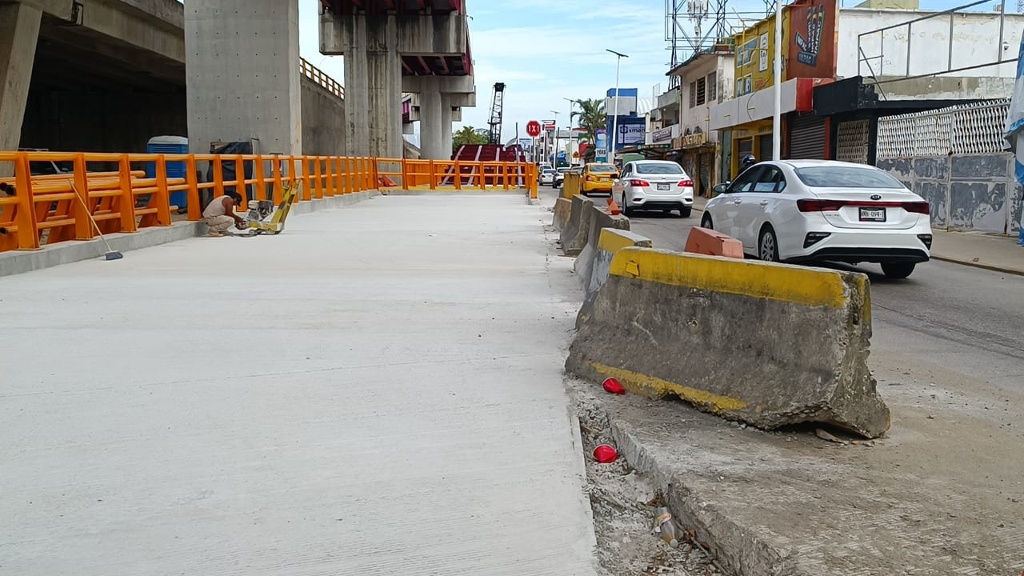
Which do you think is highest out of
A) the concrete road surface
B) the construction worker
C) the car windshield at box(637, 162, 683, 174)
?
the car windshield at box(637, 162, 683, 174)

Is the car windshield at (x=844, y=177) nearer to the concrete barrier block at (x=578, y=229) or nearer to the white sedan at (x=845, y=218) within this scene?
the white sedan at (x=845, y=218)

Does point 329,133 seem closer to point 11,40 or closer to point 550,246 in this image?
point 11,40

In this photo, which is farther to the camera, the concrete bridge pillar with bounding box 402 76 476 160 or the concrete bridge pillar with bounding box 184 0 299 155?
the concrete bridge pillar with bounding box 402 76 476 160

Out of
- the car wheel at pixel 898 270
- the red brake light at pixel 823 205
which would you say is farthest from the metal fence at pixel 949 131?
the red brake light at pixel 823 205

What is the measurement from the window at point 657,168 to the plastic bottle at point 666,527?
22491 mm

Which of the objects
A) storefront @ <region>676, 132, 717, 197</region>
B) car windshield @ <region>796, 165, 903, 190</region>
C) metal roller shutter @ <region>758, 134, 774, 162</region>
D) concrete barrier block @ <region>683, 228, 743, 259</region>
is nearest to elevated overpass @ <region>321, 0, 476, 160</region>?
storefront @ <region>676, 132, 717, 197</region>

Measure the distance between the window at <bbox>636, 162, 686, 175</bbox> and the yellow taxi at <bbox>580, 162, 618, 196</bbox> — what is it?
15.2 m

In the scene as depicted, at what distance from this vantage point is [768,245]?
12.4 meters

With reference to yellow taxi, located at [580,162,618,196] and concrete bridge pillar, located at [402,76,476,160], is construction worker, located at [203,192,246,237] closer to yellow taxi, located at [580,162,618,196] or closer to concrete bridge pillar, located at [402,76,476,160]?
yellow taxi, located at [580,162,618,196]

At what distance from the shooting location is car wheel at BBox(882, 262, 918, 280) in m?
12.5

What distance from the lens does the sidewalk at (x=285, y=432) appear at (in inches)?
138

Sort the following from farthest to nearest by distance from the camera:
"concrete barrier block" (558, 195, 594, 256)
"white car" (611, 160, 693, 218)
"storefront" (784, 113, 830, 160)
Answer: "storefront" (784, 113, 830, 160), "white car" (611, 160, 693, 218), "concrete barrier block" (558, 195, 594, 256)

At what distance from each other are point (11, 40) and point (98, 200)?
47.7ft

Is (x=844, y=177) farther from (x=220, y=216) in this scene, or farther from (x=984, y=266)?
(x=220, y=216)
